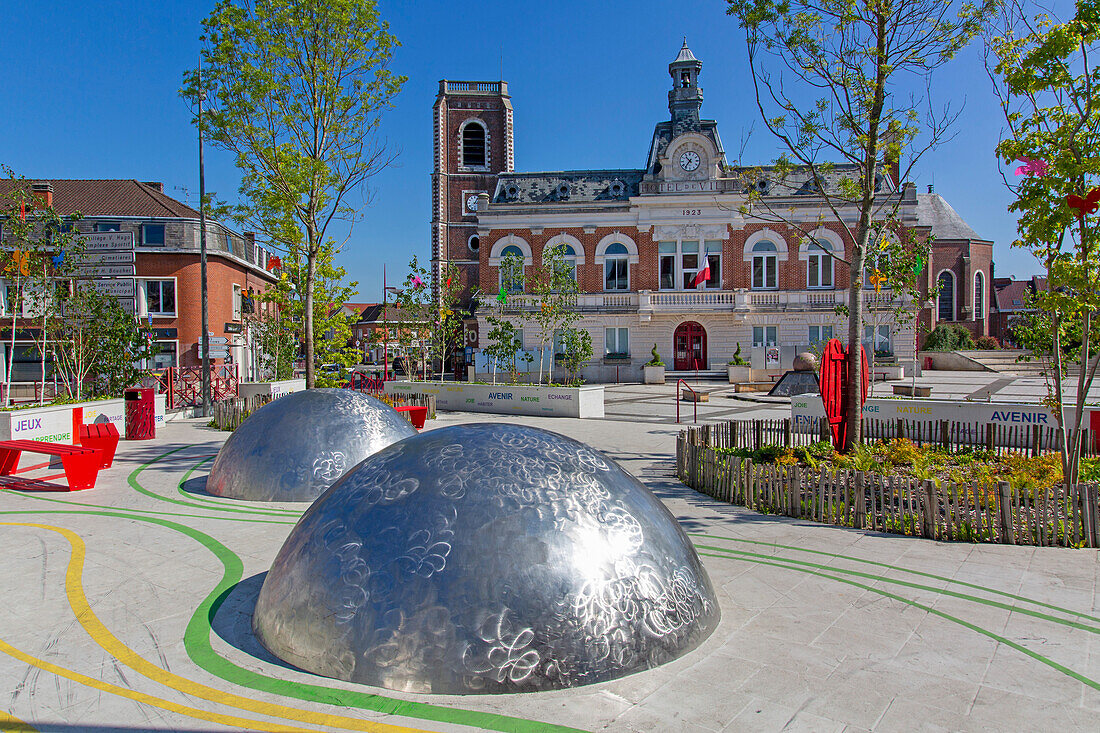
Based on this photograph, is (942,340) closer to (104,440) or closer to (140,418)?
A: (140,418)

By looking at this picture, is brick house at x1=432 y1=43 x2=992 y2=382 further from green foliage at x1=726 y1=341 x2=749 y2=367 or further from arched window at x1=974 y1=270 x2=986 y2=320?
arched window at x1=974 y1=270 x2=986 y2=320

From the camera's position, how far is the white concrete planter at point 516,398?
991 inches

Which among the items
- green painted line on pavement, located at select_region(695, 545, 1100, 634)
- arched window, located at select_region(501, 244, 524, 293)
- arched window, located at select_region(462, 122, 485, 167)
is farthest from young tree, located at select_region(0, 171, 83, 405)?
arched window, located at select_region(462, 122, 485, 167)

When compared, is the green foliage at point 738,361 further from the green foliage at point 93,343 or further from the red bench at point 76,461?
the red bench at point 76,461

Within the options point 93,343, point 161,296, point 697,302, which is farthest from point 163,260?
point 697,302

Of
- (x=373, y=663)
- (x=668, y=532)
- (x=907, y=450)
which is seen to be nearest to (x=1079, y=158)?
(x=907, y=450)

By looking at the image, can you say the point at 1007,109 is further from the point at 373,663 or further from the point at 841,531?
the point at 373,663

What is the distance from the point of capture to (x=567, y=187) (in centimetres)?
4788

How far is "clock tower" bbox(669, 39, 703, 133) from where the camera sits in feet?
168

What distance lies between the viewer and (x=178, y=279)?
41.6m

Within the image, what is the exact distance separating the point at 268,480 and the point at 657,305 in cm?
3741

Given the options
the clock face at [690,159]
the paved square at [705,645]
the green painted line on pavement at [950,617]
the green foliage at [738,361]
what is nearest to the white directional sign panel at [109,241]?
the paved square at [705,645]

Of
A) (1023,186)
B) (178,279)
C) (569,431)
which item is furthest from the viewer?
(178,279)

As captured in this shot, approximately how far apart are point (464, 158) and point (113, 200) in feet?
95.4
